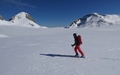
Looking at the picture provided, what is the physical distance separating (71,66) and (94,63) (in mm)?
1201

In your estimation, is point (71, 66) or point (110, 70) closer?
point (110, 70)

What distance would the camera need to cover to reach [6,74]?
267 inches

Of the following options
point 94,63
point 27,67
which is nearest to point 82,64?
point 94,63

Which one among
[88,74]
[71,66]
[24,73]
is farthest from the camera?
[71,66]

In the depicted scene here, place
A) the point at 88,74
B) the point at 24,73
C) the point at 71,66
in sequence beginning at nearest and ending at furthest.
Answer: the point at 88,74 < the point at 24,73 < the point at 71,66

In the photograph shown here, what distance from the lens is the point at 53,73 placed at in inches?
258

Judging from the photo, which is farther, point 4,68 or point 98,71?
point 4,68

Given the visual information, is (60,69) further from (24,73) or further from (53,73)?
(24,73)

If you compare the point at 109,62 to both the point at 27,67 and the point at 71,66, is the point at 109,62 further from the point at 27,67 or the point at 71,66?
the point at 27,67

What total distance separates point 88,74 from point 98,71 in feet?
1.77

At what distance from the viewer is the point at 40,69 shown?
23.4 feet

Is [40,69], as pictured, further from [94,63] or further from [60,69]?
[94,63]

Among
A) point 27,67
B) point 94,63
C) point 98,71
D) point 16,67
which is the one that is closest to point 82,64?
point 94,63

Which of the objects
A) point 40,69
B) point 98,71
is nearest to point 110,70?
point 98,71
